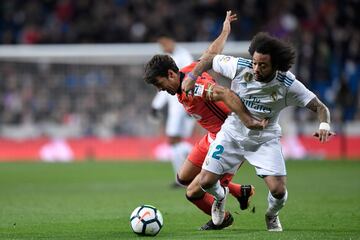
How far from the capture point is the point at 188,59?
15.7m

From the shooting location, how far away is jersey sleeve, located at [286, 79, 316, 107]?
856 centimetres

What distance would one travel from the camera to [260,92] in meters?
8.62

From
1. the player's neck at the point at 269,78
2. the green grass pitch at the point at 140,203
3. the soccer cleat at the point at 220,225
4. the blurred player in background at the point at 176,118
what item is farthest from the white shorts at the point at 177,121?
the player's neck at the point at 269,78

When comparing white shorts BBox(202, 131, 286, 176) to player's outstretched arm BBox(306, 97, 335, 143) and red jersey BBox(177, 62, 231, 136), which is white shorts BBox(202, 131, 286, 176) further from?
player's outstretched arm BBox(306, 97, 335, 143)

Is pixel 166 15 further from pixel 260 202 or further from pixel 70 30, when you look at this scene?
pixel 260 202

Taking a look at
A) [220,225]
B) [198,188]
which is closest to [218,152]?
[198,188]

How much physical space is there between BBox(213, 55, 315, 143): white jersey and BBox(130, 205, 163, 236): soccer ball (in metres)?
1.18

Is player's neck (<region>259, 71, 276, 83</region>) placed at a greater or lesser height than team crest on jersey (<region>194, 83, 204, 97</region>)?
greater

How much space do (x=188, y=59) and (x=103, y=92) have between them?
10403 millimetres

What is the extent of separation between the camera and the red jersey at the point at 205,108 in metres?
9.21

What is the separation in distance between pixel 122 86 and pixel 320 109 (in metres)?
17.5

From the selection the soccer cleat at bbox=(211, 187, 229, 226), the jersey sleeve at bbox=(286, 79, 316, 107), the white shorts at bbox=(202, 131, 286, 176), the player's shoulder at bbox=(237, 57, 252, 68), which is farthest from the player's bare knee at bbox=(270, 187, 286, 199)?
the player's shoulder at bbox=(237, 57, 252, 68)

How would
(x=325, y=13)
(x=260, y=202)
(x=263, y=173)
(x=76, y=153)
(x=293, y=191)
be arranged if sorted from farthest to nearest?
1. (x=325, y=13)
2. (x=76, y=153)
3. (x=293, y=191)
4. (x=260, y=202)
5. (x=263, y=173)

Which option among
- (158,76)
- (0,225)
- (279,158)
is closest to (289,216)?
(279,158)
